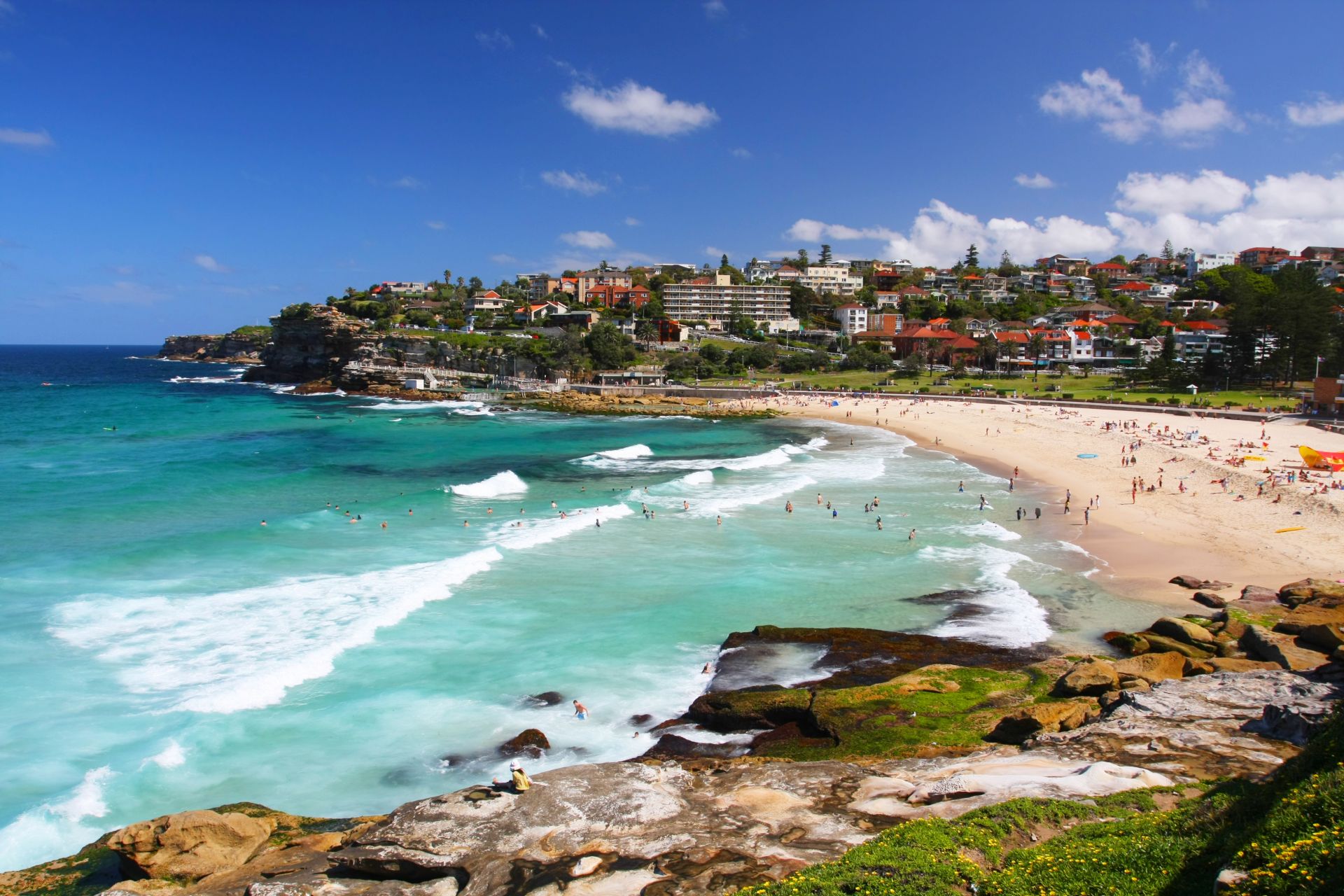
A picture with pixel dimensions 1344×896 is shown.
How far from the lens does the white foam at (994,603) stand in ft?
64.9

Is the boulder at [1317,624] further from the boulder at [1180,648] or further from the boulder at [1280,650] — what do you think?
the boulder at [1180,648]

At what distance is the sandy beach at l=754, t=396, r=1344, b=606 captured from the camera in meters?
25.7

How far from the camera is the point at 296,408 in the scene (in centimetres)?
7900

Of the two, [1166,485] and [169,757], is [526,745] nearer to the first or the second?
[169,757]

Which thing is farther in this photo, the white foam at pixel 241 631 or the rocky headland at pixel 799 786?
the white foam at pixel 241 631

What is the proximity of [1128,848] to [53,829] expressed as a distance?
1593 centimetres

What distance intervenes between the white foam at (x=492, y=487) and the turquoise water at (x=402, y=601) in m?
0.17

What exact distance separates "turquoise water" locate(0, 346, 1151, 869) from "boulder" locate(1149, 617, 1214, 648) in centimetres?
204

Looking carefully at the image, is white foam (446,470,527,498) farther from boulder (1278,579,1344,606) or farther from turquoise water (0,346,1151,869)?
boulder (1278,579,1344,606)

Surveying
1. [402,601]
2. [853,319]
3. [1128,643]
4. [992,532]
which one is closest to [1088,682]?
[1128,643]

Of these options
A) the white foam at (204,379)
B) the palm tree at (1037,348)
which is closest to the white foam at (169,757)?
the palm tree at (1037,348)

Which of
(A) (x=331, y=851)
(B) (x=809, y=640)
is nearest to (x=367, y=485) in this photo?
(B) (x=809, y=640)

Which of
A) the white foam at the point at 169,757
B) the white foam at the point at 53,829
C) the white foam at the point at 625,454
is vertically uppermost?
the white foam at the point at 625,454

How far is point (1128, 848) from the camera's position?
8000mm
